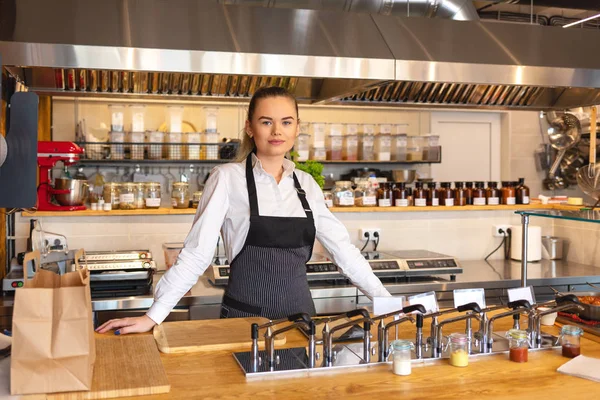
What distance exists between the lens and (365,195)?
16.0 feet

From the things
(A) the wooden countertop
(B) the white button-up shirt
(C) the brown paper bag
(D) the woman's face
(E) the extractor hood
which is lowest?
(A) the wooden countertop

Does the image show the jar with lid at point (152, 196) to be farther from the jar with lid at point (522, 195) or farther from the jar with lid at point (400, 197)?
the jar with lid at point (522, 195)

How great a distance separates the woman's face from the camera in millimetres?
2615

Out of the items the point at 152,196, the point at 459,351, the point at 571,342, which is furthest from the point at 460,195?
the point at 459,351

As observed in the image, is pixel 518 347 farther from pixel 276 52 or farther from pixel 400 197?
pixel 400 197

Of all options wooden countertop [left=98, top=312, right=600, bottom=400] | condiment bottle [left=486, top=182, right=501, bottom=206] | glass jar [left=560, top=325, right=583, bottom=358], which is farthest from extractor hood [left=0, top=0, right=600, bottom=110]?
glass jar [left=560, top=325, right=583, bottom=358]

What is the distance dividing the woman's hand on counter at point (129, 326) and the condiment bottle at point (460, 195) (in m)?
3.23

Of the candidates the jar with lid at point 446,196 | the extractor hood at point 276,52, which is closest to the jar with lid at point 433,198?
the jar with lid at point 446,196

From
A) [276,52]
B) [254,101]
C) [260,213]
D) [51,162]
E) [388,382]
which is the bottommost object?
[388,382]

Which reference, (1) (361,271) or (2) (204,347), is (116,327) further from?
(1) (361,271)

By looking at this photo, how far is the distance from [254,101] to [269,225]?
0.49m

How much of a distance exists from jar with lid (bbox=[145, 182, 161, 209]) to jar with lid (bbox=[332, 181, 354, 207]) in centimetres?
121

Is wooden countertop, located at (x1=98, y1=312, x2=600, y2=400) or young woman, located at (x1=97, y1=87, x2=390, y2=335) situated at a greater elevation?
young woman, located at (x1=97, y1=87, x2=390, y2=335)

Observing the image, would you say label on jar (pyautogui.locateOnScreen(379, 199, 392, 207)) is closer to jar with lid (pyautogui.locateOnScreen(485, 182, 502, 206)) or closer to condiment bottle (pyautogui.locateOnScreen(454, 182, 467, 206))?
condiment bottle (pyautogui.locateOnScreen(454, 182, 467, 206))
